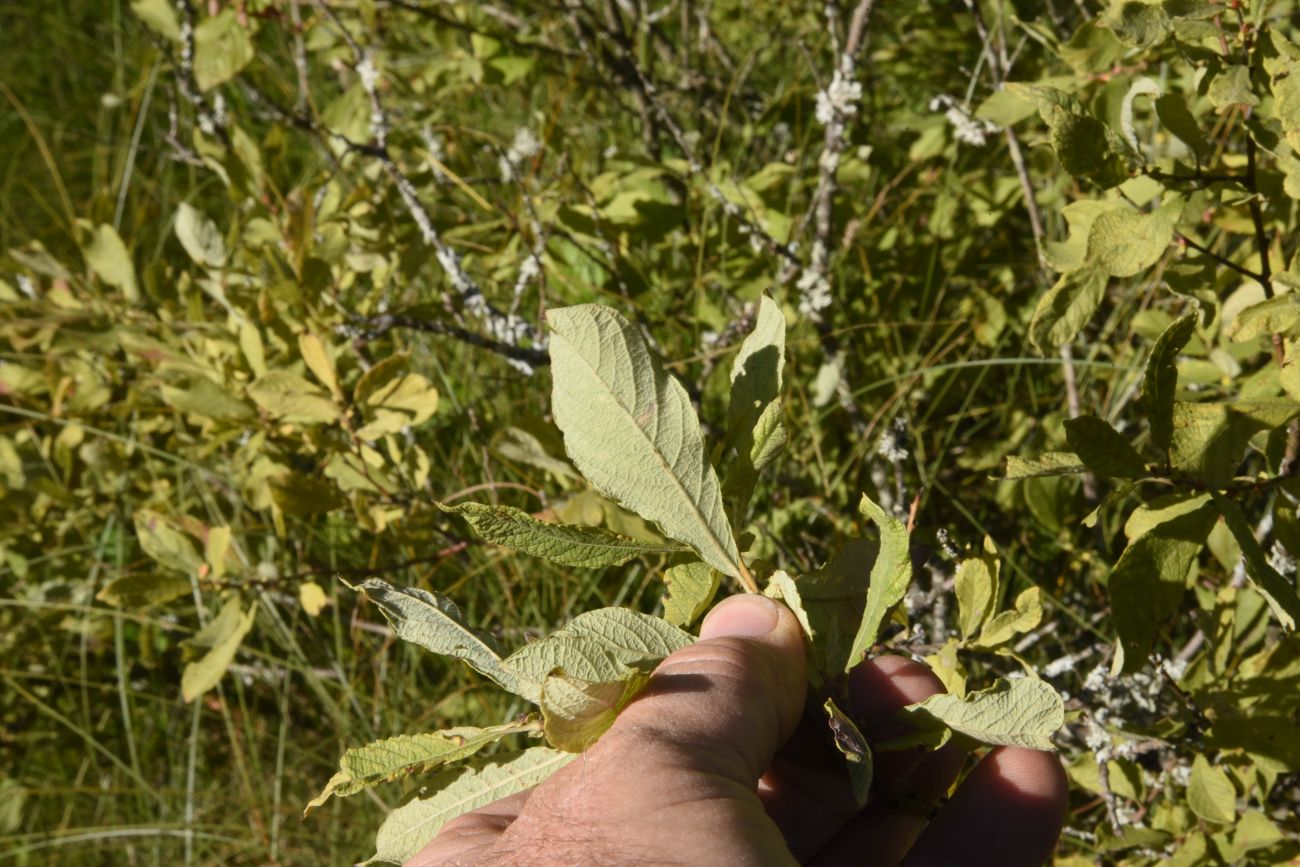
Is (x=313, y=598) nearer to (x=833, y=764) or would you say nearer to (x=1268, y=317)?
(x=833, y=764)

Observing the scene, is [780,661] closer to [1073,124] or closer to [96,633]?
[1073,124]

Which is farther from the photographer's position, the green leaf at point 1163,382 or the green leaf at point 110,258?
the green leaf at point 110,258

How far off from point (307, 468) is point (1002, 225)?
1.51 m

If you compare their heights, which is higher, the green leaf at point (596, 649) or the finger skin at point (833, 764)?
the green leaf at point (596, 649)

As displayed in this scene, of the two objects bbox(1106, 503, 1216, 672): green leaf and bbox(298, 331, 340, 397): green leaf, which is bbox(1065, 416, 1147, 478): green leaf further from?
bbox(298, 331, 340, 397): green leaf

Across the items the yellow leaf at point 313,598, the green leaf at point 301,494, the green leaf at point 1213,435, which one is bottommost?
the yellow leaf at point 313,598

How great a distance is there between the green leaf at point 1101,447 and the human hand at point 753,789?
0.25m

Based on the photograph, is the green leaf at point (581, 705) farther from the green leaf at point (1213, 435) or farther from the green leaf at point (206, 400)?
the green leaf at point (206, 400)

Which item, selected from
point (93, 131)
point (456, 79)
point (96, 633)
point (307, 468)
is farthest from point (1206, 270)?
point (93, 131)

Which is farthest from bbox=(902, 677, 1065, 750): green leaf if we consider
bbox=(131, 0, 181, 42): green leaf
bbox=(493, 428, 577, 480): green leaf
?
bbox=(131, 0, 181, 42): green leaf

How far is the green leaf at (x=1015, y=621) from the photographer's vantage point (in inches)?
41.3

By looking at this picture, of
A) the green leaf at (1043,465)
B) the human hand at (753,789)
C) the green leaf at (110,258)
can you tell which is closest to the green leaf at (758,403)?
the human hand at (753,789)

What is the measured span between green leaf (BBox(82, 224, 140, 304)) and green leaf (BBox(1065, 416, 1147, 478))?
1.66 meters

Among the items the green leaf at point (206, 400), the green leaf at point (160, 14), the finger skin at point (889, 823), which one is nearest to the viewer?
the finger skin at point (889, 823)
